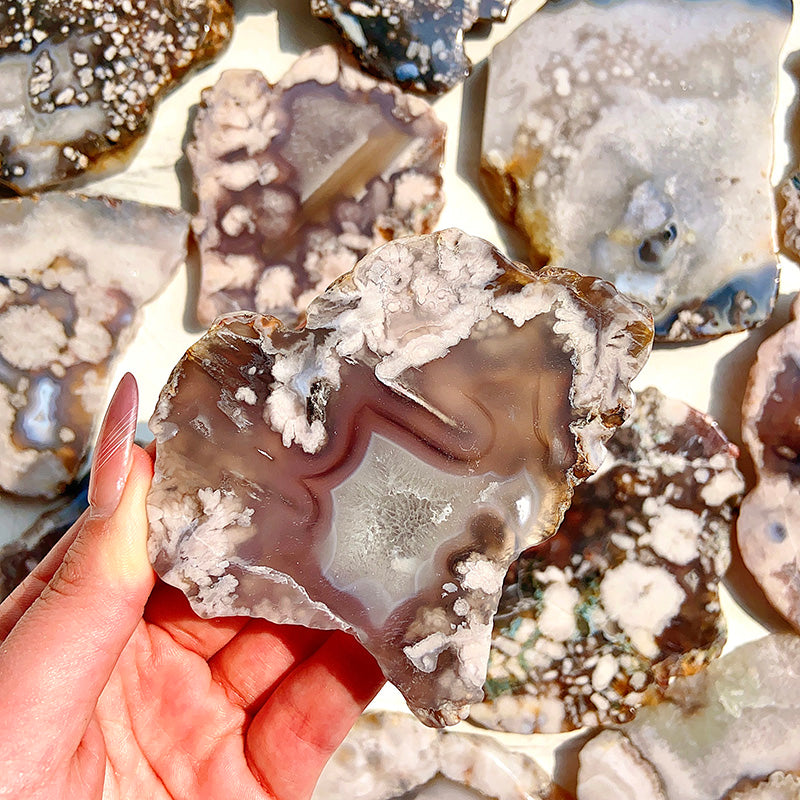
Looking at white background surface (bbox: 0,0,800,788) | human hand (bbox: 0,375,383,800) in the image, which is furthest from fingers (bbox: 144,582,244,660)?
white background surface (bbox: 0,0,800,788)

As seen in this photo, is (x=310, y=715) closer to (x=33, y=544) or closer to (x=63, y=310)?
(x=33, y=544)

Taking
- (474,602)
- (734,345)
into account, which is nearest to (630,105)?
(734,345)

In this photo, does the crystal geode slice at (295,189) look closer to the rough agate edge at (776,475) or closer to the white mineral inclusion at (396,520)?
the white mineral inclusion at (396,520)

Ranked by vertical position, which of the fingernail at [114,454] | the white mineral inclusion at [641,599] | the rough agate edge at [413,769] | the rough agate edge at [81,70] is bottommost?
the rough agate edge at [413,769]

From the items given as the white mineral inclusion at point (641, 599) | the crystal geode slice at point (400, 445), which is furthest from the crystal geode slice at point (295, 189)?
the white mineral inclusion at point (641, 599)

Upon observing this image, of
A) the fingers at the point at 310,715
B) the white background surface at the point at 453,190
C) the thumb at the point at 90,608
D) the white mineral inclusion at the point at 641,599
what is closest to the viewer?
the thumb at the point at 90,608

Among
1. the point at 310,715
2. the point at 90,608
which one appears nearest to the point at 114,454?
the point at 90,608
